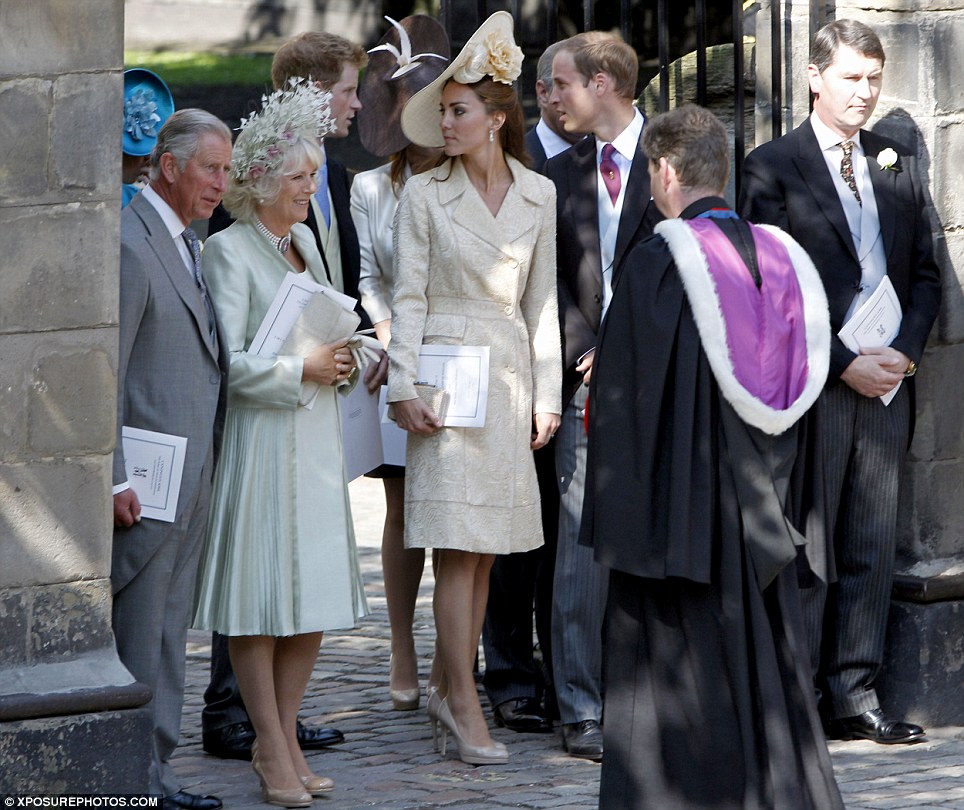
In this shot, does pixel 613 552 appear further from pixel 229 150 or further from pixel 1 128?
pixel 1 128

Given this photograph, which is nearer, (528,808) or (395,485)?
(528,808)

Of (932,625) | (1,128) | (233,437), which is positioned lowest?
(932,625)

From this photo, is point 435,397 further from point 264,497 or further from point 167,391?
point 167,391

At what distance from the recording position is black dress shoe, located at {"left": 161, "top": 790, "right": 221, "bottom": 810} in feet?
15.9

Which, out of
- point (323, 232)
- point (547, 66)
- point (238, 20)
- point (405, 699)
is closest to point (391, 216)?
point (323, 232)

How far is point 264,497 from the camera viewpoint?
5.03 m

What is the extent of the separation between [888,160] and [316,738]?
2752mm

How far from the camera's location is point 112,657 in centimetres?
454

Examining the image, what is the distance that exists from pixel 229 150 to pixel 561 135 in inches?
70.2

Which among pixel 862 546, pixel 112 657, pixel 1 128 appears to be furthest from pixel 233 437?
pixel 862 546

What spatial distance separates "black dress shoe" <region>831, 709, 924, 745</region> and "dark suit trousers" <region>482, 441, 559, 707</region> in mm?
1027

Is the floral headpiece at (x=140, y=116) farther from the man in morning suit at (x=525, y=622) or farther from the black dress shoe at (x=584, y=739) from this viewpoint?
the black dress shoe at (x=584, y=739)

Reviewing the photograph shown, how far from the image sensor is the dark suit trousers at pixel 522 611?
6.03 meters

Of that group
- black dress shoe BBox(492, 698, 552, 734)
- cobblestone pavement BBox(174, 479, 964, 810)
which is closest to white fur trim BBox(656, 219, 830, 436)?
cobblestone pavement BBox(174, 479, 964, 810)
